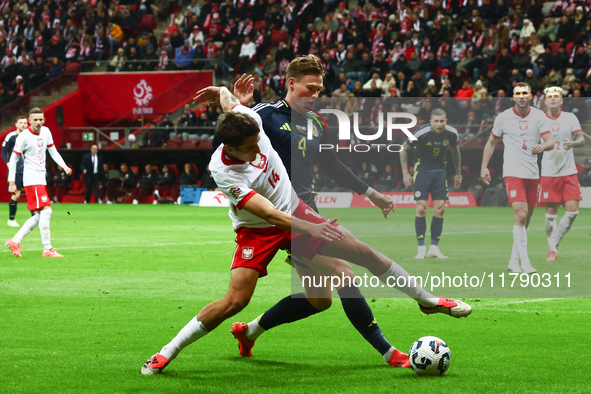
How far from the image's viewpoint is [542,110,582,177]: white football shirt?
35.3 ft

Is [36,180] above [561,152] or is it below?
below

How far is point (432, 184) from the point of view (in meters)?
12.1

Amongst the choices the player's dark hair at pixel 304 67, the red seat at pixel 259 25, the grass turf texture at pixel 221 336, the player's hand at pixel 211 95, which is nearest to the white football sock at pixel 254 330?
the grass turf texture at pixel 221 336

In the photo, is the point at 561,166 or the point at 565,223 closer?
the point at 561,166

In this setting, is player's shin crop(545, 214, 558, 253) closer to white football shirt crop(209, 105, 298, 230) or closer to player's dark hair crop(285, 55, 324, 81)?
player's dark hair crop(285, 55, 324, 81)

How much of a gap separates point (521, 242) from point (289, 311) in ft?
18.1

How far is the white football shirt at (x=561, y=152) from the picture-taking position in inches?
424

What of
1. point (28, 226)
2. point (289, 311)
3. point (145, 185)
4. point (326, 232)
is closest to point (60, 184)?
point (145, 185)

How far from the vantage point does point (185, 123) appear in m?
28.1

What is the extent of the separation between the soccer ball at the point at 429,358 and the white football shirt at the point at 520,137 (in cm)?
567

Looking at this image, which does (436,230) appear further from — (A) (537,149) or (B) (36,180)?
(B) (36,180)

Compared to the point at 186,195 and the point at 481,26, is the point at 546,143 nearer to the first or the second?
the point at 481,26

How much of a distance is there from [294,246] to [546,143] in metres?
6.06

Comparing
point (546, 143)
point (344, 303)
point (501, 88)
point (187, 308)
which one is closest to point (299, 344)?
point (344, 303)
